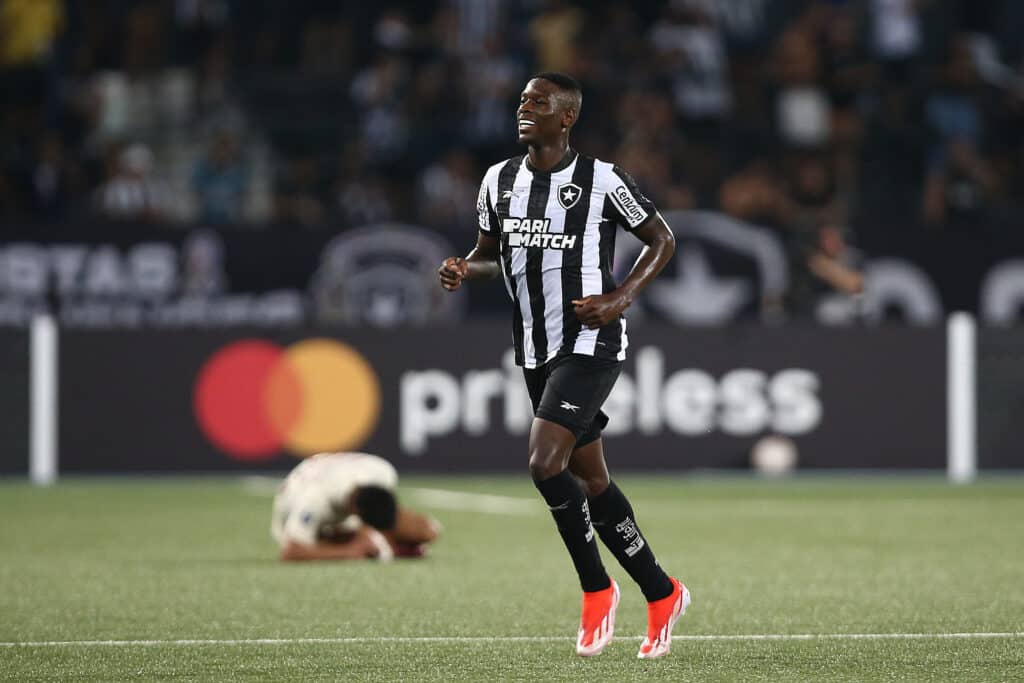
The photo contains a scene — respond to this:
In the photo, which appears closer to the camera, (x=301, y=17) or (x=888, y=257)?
(x=888, y=257)

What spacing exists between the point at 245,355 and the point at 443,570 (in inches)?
255

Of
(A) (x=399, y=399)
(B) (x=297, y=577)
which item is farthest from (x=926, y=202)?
(B) (x=297, y=577)

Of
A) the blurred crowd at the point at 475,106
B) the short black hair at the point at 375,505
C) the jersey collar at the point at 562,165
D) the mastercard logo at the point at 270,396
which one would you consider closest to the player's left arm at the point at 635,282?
the jersey collar at the point at 562,165

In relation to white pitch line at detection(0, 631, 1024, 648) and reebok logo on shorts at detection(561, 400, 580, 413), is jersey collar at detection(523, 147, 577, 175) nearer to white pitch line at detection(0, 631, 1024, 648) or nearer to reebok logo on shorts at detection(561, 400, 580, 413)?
reebok logo on shorts at detection(561, 400, 580, 413)

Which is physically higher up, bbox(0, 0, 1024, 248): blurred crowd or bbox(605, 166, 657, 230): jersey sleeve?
bbox(0, 0, 1024, 248): blurred crowd

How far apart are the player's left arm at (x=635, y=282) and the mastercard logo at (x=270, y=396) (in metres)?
9.10

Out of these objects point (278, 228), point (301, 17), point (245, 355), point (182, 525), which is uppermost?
point (301, 17)

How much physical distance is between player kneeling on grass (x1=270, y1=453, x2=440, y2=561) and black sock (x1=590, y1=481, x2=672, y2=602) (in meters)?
2.88

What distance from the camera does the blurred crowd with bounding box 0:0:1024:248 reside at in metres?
17.4

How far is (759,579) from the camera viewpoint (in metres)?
8.95

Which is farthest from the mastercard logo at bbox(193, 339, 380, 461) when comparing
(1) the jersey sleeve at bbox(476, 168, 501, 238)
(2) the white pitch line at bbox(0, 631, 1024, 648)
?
(1) the jersey sleeve at bbox(476, 168, 501, 238)

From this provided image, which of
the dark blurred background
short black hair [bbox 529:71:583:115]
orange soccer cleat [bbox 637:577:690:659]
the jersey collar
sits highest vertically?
the dark blurred background

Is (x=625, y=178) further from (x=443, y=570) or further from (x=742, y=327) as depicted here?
(x=742, y=327)

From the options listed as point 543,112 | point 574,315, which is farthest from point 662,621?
point 543,112
